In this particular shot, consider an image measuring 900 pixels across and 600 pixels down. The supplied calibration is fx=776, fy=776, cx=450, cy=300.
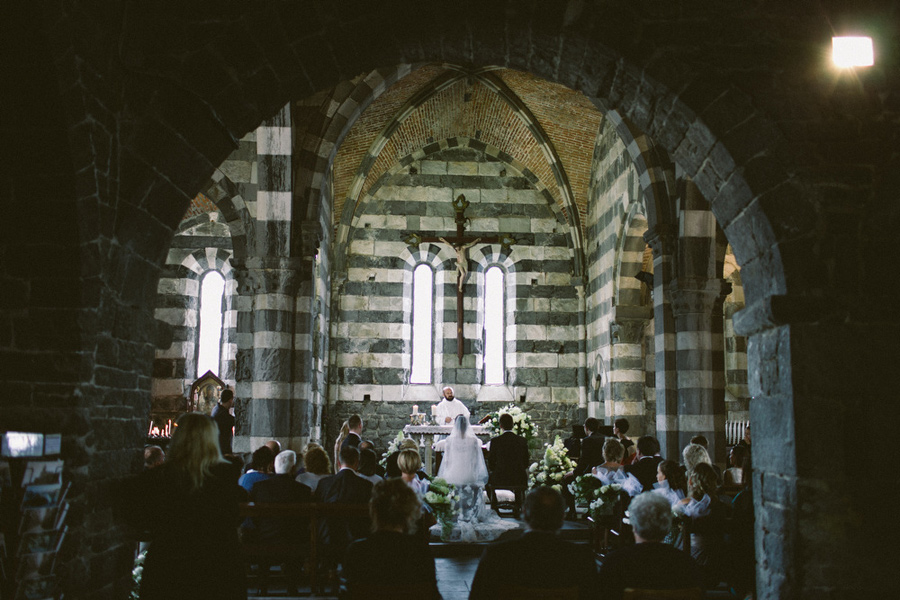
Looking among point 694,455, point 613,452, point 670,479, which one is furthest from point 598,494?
point 694,455

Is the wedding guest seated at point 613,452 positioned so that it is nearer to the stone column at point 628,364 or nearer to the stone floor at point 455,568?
the stone floor at point 455,568

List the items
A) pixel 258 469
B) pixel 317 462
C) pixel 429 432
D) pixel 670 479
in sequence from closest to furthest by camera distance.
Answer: pixel 670 479 → pixel 317 462 → pixel 258 469 → pixel 429 432

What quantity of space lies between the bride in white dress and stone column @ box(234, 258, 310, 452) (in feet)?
8.00

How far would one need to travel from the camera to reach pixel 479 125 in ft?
56.0

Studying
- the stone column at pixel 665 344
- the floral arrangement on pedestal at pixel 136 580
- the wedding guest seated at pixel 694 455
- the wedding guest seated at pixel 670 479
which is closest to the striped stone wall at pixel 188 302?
the stone column at pixel 665 344

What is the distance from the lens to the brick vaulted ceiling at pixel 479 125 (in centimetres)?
1532

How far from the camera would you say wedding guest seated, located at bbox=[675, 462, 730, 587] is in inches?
208

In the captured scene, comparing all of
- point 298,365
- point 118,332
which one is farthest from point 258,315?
point 118,332

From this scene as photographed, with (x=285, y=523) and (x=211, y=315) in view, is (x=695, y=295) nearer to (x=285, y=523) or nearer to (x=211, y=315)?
(x=285, y=523)

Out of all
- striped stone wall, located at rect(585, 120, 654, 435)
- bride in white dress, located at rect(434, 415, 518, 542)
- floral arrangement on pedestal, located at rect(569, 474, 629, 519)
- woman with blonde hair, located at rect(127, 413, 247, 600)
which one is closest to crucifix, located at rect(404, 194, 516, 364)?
striped stone wall, located at rect(585, 120, 654, 435)

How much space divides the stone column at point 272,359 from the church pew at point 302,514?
4.34m

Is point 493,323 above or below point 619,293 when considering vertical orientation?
below

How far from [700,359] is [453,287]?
7.88 metres

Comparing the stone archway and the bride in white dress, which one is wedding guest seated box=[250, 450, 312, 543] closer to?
the stone archway
